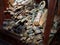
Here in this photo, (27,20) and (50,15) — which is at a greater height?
(50,15)

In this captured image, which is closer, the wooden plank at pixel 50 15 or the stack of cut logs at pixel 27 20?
the wooden plank at pixel 50 15

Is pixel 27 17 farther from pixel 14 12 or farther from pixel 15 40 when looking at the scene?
pixel 15 40

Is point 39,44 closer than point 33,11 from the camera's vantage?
Yes

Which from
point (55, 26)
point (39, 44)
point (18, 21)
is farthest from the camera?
point (18, 21)

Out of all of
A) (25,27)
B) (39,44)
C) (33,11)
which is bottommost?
(39,44)

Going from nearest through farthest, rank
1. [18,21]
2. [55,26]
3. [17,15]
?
1. [55,26]
2. [18,21]
3. [17,15]

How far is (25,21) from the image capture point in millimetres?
2334

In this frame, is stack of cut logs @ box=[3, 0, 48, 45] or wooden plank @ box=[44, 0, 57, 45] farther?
stack of cut logs @ box=[3, 0, 48, 45]

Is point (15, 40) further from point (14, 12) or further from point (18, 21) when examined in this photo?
point (14, 12)

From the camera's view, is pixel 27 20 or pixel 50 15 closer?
pixel 50 15

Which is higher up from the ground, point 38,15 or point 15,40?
point 38,15

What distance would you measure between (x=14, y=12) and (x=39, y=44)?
87 cm

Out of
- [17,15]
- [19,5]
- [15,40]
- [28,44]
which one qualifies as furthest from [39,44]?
[19,5]

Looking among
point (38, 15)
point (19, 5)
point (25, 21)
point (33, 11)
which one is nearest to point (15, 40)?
point (25, 21)
